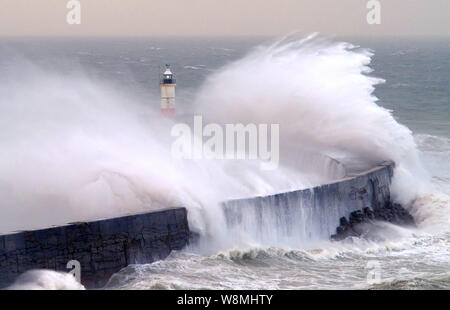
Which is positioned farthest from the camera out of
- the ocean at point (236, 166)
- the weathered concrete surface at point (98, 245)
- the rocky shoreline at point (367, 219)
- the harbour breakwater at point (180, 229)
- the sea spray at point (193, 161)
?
the rocky shoreline at point (367, 219)

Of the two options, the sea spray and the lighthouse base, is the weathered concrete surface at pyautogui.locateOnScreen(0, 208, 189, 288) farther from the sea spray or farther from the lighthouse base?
the lighthouse base

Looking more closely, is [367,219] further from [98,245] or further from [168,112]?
[168,112]

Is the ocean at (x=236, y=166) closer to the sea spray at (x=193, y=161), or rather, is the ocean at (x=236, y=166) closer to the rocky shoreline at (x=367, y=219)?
the sea spray at (x=193, y=161)

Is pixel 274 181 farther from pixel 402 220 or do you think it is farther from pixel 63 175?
pixel 63 175

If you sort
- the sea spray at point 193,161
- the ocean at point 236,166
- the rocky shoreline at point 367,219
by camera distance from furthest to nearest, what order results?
the rocky shoreline at point 367,219 < the sea spray at point 193,161 < the ocean at point 236,166

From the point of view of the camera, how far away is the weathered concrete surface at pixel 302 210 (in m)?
14.7

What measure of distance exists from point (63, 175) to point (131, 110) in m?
5.67

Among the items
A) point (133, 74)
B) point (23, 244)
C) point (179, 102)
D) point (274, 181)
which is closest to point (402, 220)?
point (274, 181)

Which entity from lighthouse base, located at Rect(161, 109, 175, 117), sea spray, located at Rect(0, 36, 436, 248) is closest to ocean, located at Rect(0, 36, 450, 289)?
sea spray, located at Rect(0, 36, 436, 248)

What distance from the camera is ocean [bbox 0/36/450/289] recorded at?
45.2 feet

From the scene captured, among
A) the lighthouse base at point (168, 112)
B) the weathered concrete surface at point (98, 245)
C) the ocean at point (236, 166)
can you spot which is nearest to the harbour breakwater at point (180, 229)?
the weathered concrete surface at point (98, 245)

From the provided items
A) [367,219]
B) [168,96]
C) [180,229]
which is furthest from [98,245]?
[168,96]

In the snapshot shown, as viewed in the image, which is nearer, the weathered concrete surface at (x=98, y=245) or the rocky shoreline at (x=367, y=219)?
the weathered concrete surface at (x=98, y=245)

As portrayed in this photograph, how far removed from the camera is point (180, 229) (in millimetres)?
13914
